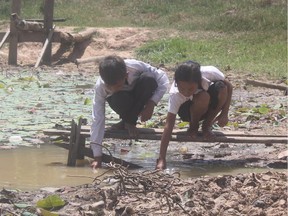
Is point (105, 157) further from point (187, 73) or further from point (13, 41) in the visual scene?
point (13, 41)

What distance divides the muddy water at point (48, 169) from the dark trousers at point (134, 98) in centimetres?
42

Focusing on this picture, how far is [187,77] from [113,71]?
0.55 m

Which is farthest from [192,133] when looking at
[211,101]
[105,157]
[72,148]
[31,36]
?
[31,36]

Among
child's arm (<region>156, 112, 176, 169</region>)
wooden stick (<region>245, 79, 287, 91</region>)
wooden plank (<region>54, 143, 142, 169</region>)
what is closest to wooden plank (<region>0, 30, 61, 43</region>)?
wooden stick (<region>245, 79, 287, 91</region>)

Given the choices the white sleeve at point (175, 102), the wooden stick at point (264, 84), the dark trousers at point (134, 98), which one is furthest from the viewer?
the wooden stick at point (264, 84)

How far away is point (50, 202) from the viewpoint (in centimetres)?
418

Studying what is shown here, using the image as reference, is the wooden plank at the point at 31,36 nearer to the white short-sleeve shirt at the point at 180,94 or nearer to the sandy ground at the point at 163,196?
the white short-sleeve shirt at the point at 180,94

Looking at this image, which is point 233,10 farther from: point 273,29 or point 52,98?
point 52,98

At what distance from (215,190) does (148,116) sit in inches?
72.6

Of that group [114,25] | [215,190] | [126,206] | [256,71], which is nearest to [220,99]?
[215,190]

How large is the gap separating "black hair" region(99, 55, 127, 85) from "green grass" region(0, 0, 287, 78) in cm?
727

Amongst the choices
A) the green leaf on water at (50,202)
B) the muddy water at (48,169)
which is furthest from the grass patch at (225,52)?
the green leaf on water at (50,202)

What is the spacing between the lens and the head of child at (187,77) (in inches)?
220

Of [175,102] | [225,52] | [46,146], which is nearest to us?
[175,102]
